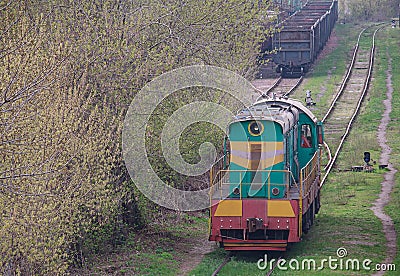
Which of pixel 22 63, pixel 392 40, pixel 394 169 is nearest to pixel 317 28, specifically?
pixel 392 40

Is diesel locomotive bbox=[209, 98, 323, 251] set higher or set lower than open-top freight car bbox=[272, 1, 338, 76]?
lower

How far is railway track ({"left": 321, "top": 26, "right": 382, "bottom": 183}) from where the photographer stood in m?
28.2

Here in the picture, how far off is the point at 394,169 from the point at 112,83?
1206 cm

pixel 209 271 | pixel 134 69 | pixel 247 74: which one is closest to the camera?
pixel 209 271

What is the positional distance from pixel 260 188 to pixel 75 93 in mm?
4694

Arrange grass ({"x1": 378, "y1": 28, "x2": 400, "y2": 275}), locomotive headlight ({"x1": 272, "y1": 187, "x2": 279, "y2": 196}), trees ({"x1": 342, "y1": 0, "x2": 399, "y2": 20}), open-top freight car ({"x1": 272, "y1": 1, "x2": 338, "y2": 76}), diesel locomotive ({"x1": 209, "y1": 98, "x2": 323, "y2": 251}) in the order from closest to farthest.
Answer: diesel locomotive ({"x1": 209, "y1": 98, "x2": 323, "y2": 251}), locomotive headlight ({"x1": 272, "y1": 187, "x2": 279, "y2": 196}), grass ({"x1": 378, "y1": 28, "x2": 400, "y2": 275}), open-top freight car ({"x1": 272, "y1": 1, "x2": 338, "y2": 76}), trees ({"x1": 342, "y1": 0, "x2": 399, "y2": 20})

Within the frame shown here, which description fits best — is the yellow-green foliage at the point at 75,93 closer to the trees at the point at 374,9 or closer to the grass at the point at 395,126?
the grass at the point at 395,126

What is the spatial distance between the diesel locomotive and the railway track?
22.3 ft

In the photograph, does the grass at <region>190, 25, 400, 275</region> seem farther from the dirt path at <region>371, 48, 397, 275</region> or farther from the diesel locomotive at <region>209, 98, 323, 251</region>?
the diesel locomotive at <region>209, 98, 323, 251</region>

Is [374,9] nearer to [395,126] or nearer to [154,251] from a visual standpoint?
[395,126]

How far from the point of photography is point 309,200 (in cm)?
1614

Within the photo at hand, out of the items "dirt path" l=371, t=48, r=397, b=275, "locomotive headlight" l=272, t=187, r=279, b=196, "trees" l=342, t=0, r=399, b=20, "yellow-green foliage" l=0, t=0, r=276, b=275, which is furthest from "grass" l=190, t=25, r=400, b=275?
"trees" l=342, t=0, r=399, b=20

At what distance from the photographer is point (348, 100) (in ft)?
117

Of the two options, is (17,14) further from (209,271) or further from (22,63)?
(209,271)
